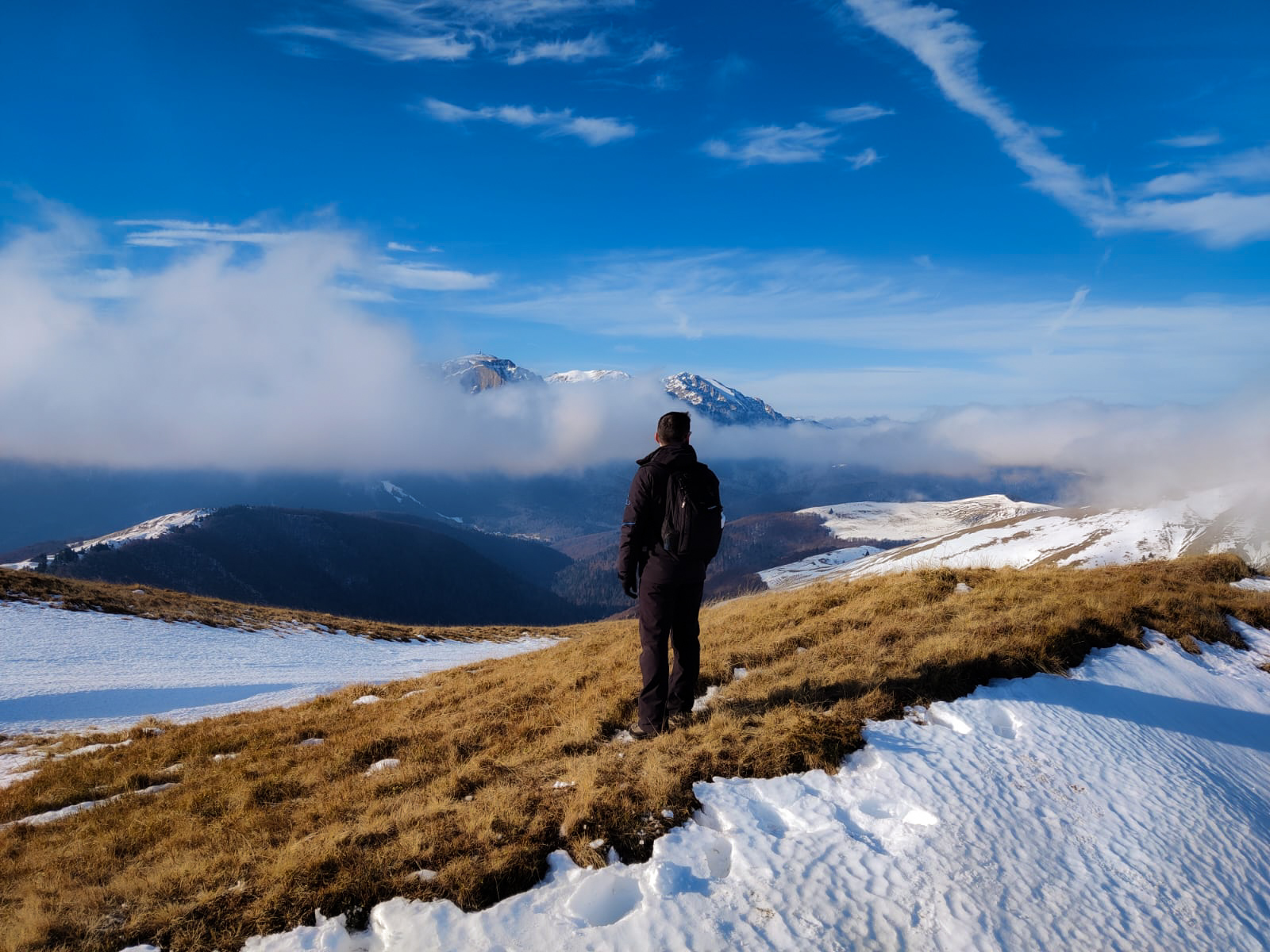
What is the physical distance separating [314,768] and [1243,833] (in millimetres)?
10799

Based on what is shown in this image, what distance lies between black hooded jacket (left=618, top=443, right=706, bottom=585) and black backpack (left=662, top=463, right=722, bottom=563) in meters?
0.08

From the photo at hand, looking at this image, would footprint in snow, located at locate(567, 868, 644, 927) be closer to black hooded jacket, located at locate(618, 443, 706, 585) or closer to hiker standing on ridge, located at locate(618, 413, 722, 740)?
hiker standing on ridge, located at locate(618, 413, 722, 740)

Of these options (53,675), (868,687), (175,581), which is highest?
(868,687)

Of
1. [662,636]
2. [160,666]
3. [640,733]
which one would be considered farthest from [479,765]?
[160,666]

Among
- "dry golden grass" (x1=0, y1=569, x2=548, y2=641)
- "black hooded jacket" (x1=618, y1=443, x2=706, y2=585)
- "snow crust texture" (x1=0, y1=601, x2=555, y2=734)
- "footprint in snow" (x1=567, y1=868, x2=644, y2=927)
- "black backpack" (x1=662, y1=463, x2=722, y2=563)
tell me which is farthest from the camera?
"dry golden grass" (x1=0, y1=569, x2=548, y2=641)

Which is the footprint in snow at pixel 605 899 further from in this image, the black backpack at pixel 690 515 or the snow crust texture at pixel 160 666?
the snow crust texture at pixel 160 666

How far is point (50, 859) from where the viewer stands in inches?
243

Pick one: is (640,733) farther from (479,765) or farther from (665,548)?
(665,548)

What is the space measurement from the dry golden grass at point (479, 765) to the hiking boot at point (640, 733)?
401 millimetres

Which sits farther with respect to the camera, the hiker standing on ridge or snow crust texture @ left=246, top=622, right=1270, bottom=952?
the hiker standing on ridge

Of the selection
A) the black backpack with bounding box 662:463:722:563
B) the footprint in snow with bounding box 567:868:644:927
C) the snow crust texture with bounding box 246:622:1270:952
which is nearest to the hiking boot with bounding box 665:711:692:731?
the snow crust texture with bounding box 246:622:1270:952

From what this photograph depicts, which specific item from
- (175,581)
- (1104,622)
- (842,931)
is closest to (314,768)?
(842,931)

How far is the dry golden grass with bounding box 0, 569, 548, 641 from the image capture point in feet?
76.3

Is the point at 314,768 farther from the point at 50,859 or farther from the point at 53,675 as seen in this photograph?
the point at 53,675
